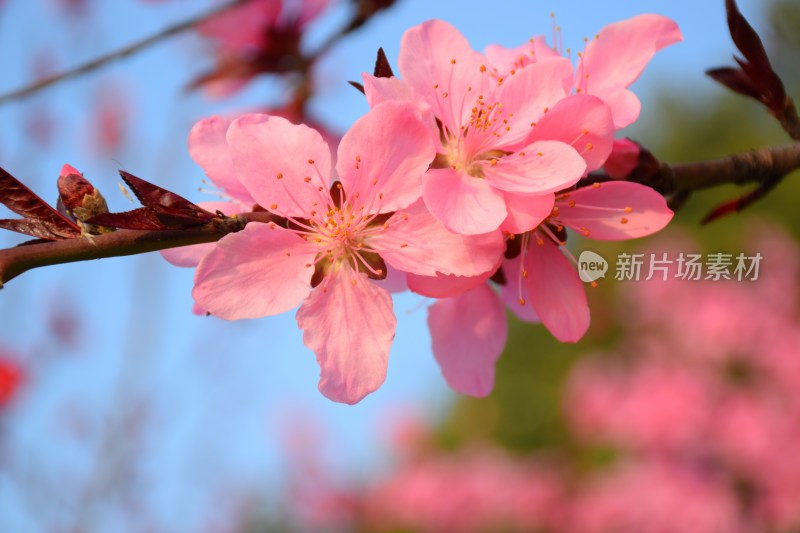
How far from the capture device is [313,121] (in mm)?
1652

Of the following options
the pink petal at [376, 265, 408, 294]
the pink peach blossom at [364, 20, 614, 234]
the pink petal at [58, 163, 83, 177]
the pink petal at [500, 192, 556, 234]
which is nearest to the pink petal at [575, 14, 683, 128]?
the pink peach blossom at [364, 20, 614, 234]

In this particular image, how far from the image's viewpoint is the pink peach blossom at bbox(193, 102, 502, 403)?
74cm

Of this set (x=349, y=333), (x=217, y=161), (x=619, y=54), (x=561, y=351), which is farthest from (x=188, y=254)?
(x=561, y=351)

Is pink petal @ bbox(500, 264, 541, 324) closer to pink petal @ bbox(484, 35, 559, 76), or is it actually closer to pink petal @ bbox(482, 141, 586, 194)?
pink petal @ bbox(482, 141, 586, 194)

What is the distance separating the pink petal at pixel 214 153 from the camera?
0.88 m

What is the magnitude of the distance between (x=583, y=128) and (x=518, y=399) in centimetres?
927

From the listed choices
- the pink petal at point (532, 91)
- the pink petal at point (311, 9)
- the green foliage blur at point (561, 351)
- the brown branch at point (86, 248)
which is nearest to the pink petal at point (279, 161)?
the brown branch at point (86, 248)

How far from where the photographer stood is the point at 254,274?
2.47ft

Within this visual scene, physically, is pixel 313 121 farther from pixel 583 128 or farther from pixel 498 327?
pixel 583 128

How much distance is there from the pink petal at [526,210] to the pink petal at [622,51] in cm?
20

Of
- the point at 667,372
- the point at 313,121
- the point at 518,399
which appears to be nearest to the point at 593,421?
the point at 667,372

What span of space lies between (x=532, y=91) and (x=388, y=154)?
180mm

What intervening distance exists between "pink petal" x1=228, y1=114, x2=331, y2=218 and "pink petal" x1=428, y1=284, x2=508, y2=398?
0.26 metres

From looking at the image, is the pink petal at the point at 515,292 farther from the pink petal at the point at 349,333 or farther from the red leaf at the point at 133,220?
the red leaf at the point at 133,220
